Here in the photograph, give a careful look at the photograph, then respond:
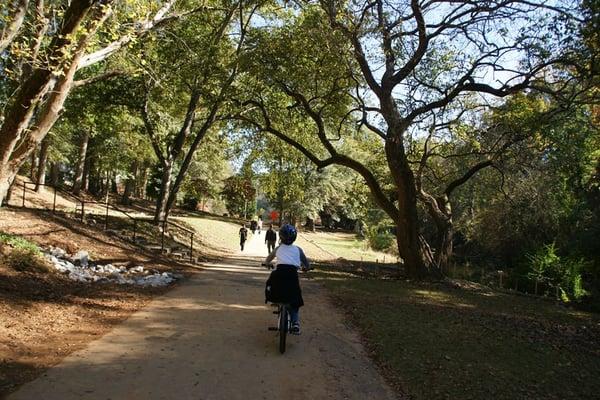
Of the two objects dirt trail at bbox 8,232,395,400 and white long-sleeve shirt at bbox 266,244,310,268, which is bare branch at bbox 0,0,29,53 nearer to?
dirt trail at bbox 8,232,395,400

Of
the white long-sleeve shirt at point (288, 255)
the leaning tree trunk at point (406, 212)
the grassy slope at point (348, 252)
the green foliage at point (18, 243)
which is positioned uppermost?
the leaning tree trunk at point (406, 212)

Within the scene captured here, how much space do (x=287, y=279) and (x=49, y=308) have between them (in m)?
4.14

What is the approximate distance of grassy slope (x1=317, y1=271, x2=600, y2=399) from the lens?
6180 mm

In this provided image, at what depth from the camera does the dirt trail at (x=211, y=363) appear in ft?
17.5

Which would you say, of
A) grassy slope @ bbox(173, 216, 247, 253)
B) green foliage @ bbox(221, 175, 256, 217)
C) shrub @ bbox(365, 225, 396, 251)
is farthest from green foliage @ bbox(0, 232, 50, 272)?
green foliage @ bbox(221, 175, 256, 217)

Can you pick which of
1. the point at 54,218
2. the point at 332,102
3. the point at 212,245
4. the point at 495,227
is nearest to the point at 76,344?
the point at 54,218

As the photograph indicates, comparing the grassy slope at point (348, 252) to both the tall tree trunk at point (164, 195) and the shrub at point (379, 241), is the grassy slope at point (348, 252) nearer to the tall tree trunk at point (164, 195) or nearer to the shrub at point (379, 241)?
the shrub at point (379, 241)

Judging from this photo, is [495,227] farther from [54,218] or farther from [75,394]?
[75,394]

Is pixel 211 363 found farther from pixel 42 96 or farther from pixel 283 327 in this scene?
pixel 42 96

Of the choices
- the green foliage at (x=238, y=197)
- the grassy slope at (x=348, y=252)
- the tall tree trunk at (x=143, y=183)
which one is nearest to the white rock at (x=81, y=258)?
the grassy slope at (x=348, y=252)

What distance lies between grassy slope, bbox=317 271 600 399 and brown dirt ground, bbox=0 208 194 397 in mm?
4304

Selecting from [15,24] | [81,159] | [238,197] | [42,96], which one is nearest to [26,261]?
[42,96]

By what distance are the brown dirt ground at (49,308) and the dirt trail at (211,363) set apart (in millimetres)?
295

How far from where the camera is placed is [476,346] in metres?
8.00
